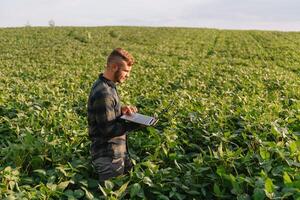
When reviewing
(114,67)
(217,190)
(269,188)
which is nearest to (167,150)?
(217,190)

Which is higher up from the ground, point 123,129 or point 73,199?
point 123,129

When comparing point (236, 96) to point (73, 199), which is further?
point (236, 96)

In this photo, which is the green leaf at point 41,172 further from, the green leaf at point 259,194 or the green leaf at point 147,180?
the green leaf at point 259,194

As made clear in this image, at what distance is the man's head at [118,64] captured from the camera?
15.6 ft

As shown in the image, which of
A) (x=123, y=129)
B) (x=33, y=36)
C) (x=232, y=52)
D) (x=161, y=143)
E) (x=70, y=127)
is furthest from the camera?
(x=33, y=36)


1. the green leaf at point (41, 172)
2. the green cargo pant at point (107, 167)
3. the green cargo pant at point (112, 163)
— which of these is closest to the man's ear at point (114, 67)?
the green cargo pant at point (112, 163)

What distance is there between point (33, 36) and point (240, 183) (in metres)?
40.9

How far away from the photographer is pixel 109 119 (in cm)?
482

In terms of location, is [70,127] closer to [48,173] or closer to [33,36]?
[48,173]

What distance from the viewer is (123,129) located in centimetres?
495

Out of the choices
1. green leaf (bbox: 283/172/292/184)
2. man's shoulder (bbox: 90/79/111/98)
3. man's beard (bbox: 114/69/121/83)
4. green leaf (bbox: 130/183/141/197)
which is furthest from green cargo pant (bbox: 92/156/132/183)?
green leaf (bbox: 283/172/292/184)

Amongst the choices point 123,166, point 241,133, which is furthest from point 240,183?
point 241,133

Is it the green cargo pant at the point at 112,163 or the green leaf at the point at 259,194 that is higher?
the green leaf at the point at 259,194

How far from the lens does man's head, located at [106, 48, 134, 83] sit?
4.77 meters
